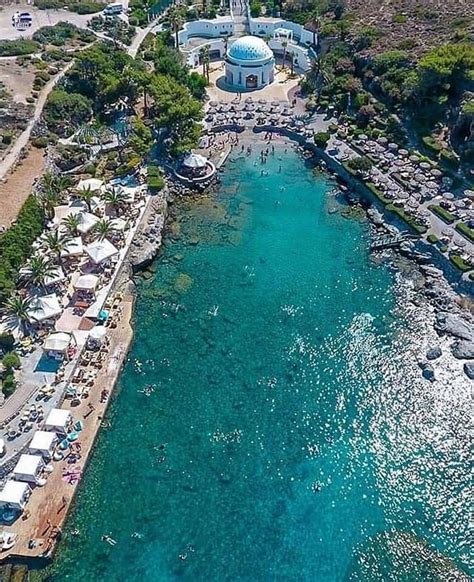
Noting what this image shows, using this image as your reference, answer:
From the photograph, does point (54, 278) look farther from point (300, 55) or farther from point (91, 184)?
point (300, 55)

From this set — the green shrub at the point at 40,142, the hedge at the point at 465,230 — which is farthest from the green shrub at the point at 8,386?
the hedge at the point at 465,230

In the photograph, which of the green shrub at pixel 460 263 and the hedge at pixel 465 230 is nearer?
the green shrub at pixel 460 263

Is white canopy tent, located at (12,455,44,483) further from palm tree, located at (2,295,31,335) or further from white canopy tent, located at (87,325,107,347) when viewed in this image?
palm tree, located at (2,295,31,335)

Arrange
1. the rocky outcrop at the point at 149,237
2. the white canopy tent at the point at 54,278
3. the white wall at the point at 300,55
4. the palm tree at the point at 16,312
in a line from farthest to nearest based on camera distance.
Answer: the white wall at the point at 300,55 → the rocky outcrop at the point at 149,237 → the white canopy tent at the point at 54,278 → the palm tree at the point at 16,312

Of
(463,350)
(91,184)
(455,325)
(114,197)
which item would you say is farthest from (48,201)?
(463,350)

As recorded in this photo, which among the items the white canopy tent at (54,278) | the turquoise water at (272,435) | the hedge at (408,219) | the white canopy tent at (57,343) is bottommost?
the turquoise water at (272,435)

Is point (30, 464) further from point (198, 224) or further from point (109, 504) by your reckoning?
point (198, 224)

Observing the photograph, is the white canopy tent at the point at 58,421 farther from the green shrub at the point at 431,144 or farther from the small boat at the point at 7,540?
the green shrub at the point at 431,144

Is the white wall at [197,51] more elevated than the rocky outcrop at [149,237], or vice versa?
the white wall at [197,51]

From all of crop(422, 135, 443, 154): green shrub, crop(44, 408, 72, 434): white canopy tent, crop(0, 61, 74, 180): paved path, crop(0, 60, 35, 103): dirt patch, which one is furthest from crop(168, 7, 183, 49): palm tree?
crop(44, 408, 72, 434): white canopy tent
